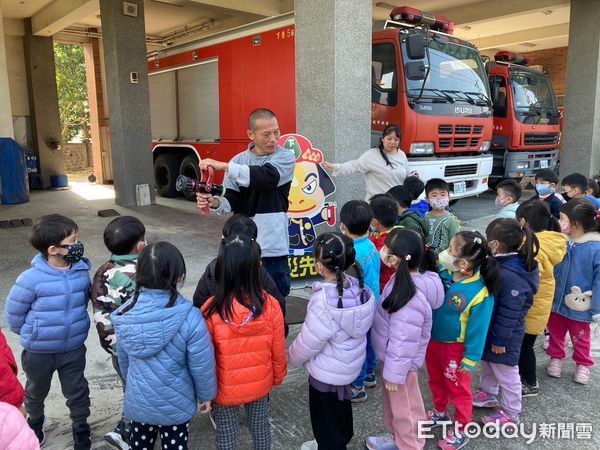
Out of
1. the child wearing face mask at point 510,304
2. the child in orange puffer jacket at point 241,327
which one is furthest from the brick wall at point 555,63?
the child in orange puffer jacket at point 241,327

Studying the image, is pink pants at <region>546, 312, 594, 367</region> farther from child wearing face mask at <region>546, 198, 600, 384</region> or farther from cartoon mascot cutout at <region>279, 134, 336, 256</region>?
cartoon mascot cutout at <region>279, 134, 336, 256</region>

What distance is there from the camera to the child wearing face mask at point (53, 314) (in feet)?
7.55

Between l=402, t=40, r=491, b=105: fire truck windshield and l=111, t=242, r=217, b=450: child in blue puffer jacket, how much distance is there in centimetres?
559

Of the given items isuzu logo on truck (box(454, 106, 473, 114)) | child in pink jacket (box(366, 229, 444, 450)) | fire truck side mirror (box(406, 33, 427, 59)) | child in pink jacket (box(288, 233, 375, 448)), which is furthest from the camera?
isuzu logo on truck (box(454, 106, 473, 114))

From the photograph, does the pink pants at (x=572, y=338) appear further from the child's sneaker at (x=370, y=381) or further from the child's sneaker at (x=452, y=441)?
→ the child's sneaker at (x=370, y=381)

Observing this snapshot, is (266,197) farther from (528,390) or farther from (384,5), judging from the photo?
(384,5)

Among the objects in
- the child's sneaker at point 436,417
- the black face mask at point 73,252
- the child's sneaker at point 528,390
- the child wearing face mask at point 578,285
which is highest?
the black face mask at point 73,252

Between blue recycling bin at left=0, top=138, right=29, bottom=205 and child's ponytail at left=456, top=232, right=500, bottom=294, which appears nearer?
child's ponytail at left=456, top=232, right=500, bottom=294

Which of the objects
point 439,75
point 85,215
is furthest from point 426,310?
point 85,215

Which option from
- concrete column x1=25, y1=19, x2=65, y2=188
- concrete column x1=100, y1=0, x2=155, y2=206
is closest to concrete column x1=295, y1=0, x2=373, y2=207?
concrete column x1=100, y1=0, x2=155, y2=206

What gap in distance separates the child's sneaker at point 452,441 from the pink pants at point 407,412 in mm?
183

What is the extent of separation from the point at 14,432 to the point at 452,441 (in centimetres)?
210

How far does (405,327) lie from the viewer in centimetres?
228

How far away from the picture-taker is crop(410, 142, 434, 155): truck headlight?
6.87 meters
